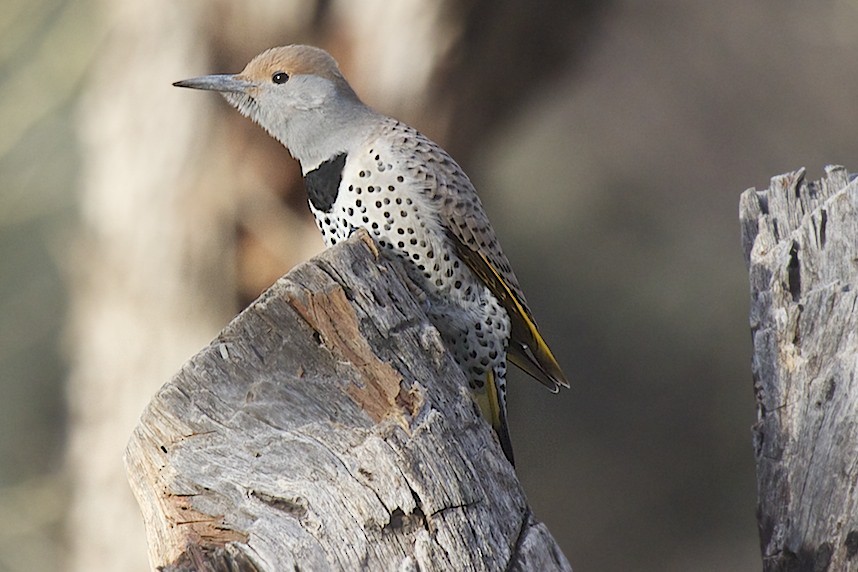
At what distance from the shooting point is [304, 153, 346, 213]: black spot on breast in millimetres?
2684

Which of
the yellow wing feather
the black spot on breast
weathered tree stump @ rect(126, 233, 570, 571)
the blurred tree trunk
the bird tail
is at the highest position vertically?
the blurred tree trunk

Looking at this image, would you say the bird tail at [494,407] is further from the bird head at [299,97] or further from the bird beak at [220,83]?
the bird beak at [220,83]

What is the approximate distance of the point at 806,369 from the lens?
2297 mm

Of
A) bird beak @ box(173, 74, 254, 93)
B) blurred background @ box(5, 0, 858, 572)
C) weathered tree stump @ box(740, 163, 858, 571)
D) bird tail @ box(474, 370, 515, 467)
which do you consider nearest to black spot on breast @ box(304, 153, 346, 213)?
bird beak @ box(173, 74, 254, 93)

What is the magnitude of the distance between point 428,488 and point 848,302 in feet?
3.02

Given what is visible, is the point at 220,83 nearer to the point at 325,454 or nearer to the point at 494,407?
the point at 494,407

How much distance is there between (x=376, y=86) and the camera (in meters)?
3.80

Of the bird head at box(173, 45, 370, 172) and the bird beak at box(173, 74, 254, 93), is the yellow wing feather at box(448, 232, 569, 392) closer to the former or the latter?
the bird head at box(173, 45, 370, 172)

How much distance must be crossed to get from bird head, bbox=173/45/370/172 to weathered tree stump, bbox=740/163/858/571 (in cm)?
98

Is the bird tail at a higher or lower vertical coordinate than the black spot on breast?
lower

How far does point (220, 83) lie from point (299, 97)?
188 mm

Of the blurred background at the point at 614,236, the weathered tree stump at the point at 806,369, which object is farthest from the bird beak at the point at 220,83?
the blurred background at the point at 614,236

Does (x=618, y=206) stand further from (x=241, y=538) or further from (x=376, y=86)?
(x=241, y=538)

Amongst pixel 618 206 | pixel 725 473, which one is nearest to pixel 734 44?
pixel 618 206
